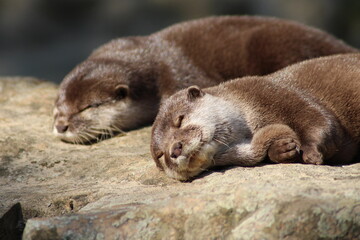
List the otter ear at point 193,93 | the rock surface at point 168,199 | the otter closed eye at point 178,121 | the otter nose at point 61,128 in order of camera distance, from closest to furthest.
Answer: the rock surface at point 168,199 < the otter closed eye at point 178,121 < the otter ear at point 193,93 < the otter nose at point 61,128

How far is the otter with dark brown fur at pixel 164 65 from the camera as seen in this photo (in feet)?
14.7

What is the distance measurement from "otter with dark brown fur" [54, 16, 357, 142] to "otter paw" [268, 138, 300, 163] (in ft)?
5.48

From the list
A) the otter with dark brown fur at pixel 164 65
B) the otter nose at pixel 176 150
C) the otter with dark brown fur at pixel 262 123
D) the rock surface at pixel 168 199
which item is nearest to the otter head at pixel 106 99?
the otter with dark brown fur at pixel 164 65

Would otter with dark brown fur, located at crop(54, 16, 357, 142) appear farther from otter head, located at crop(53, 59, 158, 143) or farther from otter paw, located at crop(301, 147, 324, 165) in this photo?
otter paw, located at crop(301, 147, 324, 165)

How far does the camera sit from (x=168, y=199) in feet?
8.49

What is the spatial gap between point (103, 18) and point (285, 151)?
255 inches

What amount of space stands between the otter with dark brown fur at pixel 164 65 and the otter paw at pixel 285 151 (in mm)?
1669

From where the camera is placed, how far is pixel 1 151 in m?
3.81

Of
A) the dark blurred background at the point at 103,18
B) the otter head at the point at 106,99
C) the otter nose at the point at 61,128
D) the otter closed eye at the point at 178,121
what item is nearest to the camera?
the otter closed eye at the point at 178,121

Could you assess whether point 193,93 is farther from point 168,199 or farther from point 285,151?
point 168,199

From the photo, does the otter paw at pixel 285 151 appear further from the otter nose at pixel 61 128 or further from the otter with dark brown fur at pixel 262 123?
the otter nose at pixel 61 128

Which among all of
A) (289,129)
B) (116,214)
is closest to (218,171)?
(289,129)

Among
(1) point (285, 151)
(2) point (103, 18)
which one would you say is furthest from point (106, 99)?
(2) point (103, 18)

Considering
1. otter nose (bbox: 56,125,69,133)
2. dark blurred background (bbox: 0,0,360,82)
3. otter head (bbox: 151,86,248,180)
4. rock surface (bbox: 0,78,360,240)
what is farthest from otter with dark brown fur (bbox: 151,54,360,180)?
dark blurred background (bbox: 0,0,360,82)
